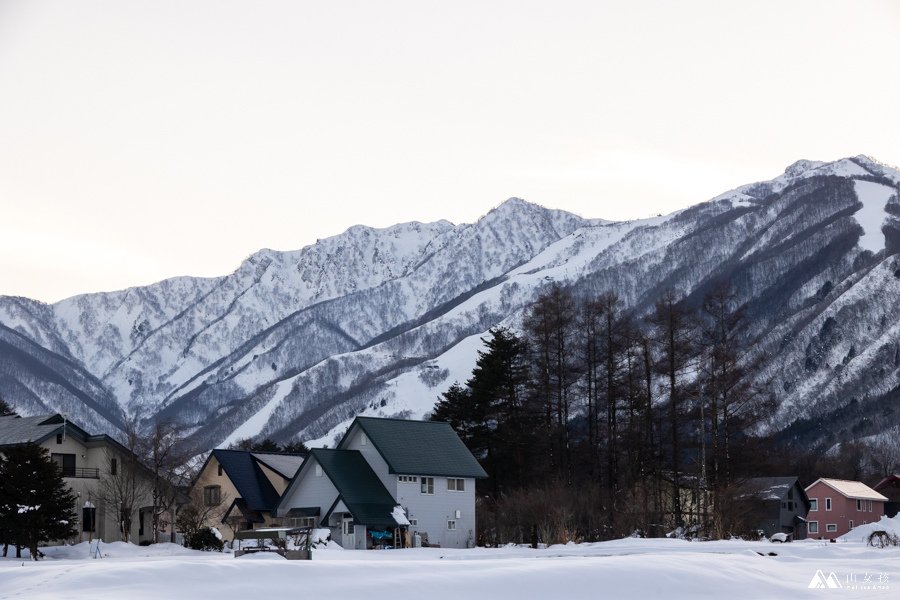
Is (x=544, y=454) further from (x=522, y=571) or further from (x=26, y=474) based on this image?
(x=522, y=571)

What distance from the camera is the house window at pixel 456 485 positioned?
66.3 metres

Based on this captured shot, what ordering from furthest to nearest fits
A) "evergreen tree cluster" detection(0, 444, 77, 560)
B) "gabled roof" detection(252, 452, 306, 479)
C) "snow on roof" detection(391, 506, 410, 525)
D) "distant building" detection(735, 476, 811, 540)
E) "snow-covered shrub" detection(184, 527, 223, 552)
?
"distant building" detection(735, 476, 811, 540) → "gabled roof" detection(252, 452, 306, 479) → "snow on roof" detection(391, 506, 410, 525) → "snow-covered shrub" detection(184, 527, 223, 552) → "evergreen tree cluster" detection(0, 444, 77, 560)

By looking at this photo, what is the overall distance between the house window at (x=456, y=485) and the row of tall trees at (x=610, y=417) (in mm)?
2130

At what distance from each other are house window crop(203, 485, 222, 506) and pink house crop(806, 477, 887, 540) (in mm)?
53457

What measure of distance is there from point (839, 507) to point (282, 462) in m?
50.4

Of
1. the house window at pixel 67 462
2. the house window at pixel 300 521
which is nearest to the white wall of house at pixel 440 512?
the house window at pixel 300 521

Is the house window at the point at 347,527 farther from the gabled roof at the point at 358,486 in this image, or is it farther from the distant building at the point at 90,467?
the distant building at the point at 90,467

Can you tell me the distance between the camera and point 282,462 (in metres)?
80.7

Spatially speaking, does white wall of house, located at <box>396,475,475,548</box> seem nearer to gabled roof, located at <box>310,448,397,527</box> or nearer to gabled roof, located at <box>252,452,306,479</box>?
gabled roof, located at <box>310,448,397,527</box>

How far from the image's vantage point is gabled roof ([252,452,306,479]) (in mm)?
78000

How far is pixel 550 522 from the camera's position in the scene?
5691cm

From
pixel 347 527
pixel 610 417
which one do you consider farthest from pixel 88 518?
pixel 610 417

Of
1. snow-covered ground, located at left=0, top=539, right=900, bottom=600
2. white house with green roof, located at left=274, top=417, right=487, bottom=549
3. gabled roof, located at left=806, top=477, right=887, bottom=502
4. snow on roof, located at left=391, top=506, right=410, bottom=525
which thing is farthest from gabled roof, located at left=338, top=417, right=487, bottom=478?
gabled roof, located at left=806, top=477, right=887, bottom=502

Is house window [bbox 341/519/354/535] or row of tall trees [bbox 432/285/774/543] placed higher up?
row of tall trees [bbox 432/285/774/543]
